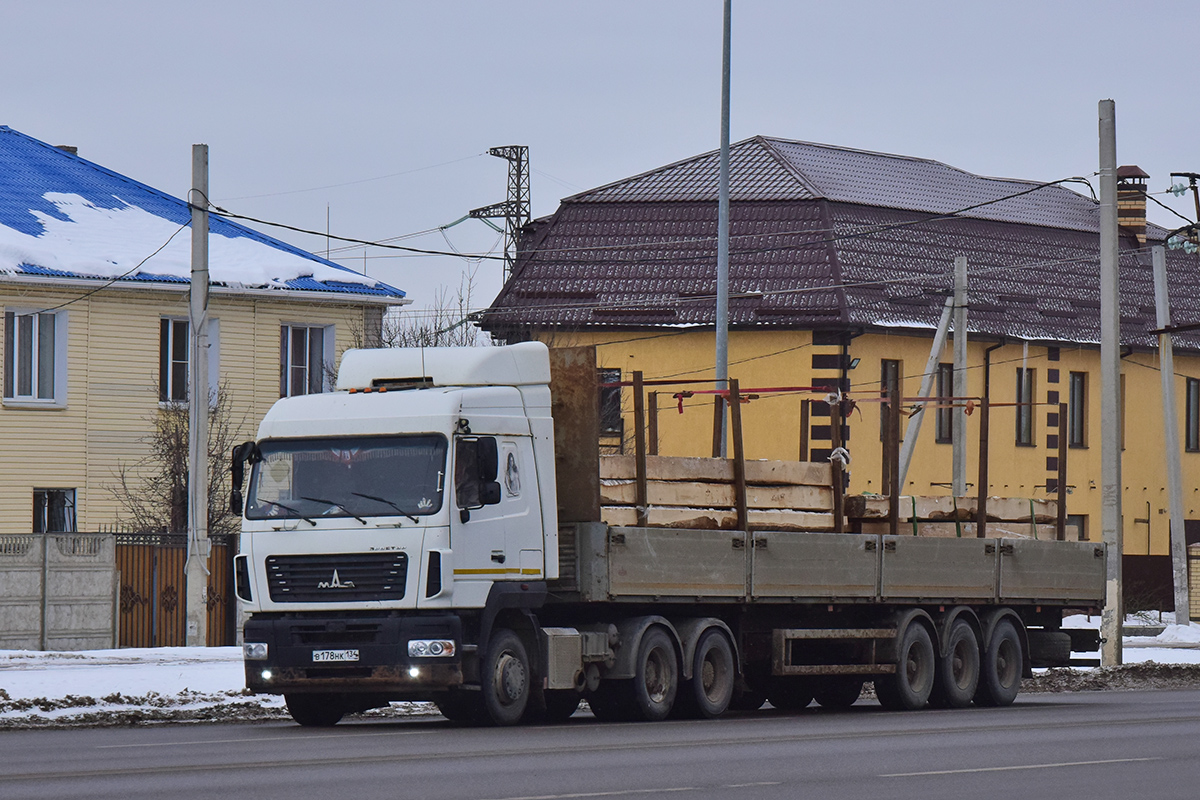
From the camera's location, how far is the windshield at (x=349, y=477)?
714 inches

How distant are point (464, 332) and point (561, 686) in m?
33.3

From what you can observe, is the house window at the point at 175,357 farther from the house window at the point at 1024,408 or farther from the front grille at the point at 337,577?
the front grille at the point at 337,577

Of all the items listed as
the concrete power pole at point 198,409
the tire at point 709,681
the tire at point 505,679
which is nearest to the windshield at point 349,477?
the tire at point 505,679

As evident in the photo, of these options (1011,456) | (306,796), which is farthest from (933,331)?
(306,796)

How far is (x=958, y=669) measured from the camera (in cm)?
2353

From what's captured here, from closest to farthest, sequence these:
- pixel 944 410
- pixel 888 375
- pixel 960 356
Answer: pixel 960 356 → pixel 888 375 → pixel 944 410

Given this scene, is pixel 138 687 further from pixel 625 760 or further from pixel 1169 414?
pixel 1169 414

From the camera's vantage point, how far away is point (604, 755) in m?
14.9

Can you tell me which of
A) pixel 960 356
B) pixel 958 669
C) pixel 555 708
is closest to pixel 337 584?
pixel 555 708

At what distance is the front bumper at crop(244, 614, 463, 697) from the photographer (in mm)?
17797

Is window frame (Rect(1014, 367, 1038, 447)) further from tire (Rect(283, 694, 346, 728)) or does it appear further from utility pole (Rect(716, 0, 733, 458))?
tire (Rect(283, 694, 346, 728))

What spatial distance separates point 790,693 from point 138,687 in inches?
286

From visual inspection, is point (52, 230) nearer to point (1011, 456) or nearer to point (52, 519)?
point (52, 519)

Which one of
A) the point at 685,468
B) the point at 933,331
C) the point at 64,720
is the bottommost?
the point at 64,720
